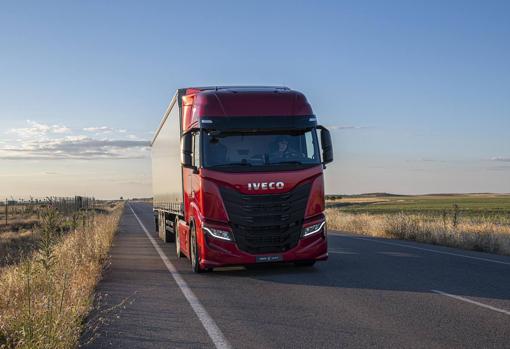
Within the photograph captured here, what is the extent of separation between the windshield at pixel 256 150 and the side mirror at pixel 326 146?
→ 0.13 metres

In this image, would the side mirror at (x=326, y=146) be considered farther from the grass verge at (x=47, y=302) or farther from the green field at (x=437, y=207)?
the green field at (x=437, y=207)

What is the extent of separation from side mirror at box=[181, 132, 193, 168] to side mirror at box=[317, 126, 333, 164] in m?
2.48

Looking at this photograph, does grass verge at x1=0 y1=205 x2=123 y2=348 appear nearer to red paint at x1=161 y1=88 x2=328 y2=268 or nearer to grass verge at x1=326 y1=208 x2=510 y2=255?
red paint at x1=161 y1=88 x2=328 y2=268

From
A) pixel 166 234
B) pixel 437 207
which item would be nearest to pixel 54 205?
pixel 166 234

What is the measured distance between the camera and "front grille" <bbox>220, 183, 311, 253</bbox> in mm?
10812

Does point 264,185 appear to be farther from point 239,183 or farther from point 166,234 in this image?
point 166,234

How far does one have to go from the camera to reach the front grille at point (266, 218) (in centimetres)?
1081

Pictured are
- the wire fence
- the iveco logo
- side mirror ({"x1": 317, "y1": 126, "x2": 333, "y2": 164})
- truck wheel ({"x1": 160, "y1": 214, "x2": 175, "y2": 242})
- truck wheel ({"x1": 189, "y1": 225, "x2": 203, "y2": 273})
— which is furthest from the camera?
the wire fence

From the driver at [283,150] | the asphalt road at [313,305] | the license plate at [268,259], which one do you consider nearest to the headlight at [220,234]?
the license plate at [268,259]

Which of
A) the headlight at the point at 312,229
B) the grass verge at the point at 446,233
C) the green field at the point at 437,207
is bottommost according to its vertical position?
the green field at the point at 437,207

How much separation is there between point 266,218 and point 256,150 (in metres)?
1.30

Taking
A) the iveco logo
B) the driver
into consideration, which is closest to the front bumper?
the iveco logo

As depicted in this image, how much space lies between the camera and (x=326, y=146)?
37.0ft

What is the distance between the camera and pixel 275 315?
7594mm
